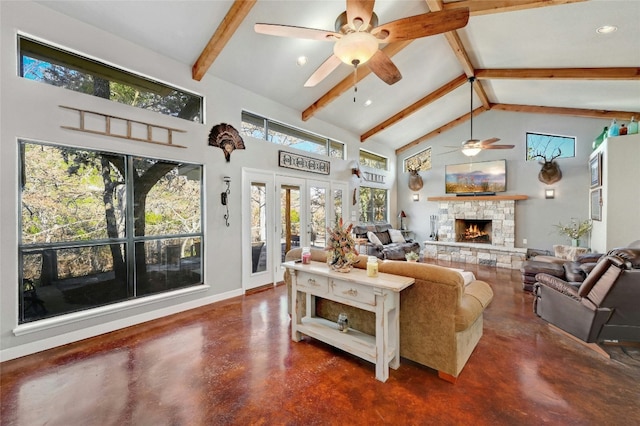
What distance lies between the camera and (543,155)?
676 centimetres

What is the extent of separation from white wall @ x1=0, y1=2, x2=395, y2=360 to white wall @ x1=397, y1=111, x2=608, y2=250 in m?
6.11

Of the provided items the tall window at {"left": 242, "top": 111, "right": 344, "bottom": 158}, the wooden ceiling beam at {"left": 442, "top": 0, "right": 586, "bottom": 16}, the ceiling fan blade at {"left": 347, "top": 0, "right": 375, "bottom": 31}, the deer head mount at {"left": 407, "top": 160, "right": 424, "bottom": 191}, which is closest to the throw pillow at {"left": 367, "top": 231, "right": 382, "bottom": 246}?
the tall window at {"left": 242, "top": 111, "right": 344, "bottom": 158}

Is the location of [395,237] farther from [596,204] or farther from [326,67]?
[326,67]

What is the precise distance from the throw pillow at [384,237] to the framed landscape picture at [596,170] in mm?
4357

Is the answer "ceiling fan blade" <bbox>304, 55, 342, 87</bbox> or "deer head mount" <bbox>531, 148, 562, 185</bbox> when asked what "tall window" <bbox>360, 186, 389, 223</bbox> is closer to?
"deer head mount" <bbox>531, 148, 562, 185</bbox>

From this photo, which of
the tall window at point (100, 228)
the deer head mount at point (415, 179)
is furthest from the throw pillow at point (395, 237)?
the tall window at point (100, 228)

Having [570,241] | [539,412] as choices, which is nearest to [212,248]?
[539,412]

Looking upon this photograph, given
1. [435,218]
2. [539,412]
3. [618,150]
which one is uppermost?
[618,150]

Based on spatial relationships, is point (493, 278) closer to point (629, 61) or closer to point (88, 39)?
point (629, 61)

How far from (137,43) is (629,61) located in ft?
21.9

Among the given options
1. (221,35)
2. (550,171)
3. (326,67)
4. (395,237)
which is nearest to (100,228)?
(221,35)

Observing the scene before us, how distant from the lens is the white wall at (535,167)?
20.6ft

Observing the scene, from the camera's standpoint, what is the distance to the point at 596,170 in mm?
5422

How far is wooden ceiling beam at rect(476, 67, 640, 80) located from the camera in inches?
155
